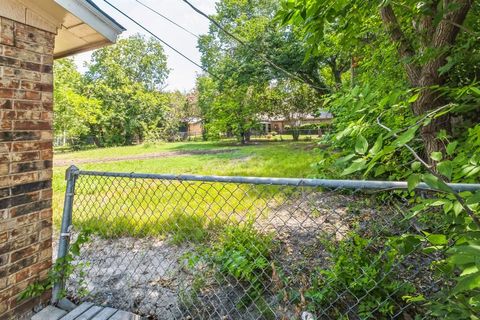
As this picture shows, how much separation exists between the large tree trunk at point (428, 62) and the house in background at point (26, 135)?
2448 millimetres

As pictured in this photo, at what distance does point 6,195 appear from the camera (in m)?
1.81

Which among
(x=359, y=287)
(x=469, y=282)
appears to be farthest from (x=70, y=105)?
(x=469, y=282)

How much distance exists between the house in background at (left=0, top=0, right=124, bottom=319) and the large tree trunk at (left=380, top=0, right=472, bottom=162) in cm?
245

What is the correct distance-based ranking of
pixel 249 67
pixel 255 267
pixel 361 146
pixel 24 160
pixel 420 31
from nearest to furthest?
pixel 361 146, pixel 24 160, pixel 420 31, pixel 255 267, pixel 249 67

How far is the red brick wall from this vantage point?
180cm

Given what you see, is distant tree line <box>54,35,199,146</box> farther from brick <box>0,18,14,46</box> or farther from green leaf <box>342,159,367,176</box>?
green leaf <box>342,159,367,176</box>

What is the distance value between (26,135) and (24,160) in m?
0.17

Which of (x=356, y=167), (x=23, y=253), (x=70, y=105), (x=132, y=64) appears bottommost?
(x=23, y=253)

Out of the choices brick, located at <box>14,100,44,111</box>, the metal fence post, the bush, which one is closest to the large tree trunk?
the bush

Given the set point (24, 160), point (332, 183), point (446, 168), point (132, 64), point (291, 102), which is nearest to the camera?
point (446, 168)

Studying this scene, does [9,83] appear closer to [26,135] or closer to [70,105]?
[26,135]

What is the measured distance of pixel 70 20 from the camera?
2127 millimetres

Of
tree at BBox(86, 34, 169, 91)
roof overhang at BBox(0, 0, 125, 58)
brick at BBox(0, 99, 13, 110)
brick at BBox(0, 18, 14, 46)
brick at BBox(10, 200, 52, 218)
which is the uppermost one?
tree at BBox(86, 34, 169, 91)

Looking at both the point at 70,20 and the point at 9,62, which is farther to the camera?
the point at 70,20
